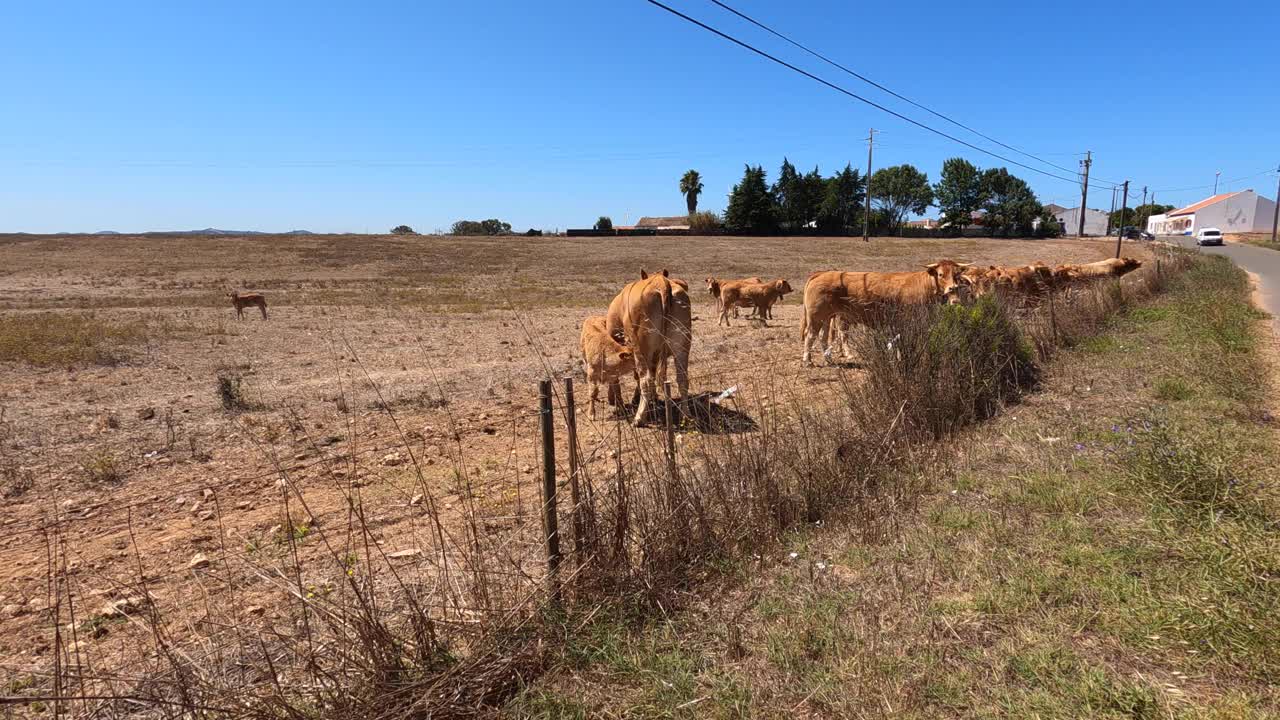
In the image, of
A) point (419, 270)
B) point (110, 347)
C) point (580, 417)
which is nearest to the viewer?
point (580, 417)

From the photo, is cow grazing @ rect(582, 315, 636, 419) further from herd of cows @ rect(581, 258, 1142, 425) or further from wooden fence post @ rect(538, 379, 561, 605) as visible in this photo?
wooden fence post @ rect(538, 379, 561, 605)

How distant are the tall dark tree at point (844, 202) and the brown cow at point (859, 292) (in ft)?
269

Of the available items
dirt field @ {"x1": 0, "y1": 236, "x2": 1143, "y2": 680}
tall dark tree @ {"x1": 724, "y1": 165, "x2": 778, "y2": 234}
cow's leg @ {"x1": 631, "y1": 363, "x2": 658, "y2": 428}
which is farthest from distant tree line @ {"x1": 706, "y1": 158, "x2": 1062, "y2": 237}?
cow's leg @ {"x1": 631, "y1": 363, "x2": 658, "y2": 428}

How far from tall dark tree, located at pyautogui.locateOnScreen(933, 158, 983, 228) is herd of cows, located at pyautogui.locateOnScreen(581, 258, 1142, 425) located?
84.1 m

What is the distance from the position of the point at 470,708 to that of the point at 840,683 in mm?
1662

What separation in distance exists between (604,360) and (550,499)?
4.71 m

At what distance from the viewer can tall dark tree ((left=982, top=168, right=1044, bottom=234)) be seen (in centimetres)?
9500

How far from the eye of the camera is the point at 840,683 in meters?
3.14

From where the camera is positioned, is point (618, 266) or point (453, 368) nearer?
point (453, 368)

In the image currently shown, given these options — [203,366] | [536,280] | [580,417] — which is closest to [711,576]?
[580,417]

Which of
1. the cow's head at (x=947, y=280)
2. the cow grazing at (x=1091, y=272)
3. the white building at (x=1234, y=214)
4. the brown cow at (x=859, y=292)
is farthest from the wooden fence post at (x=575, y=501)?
the white building at (x=1234, y=214)

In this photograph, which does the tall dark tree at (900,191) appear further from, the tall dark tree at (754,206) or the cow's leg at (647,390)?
the cow's leg at (647,390)

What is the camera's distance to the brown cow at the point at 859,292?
39.1 ft

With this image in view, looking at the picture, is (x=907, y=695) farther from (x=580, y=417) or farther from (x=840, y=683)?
(x=580, y=417)
